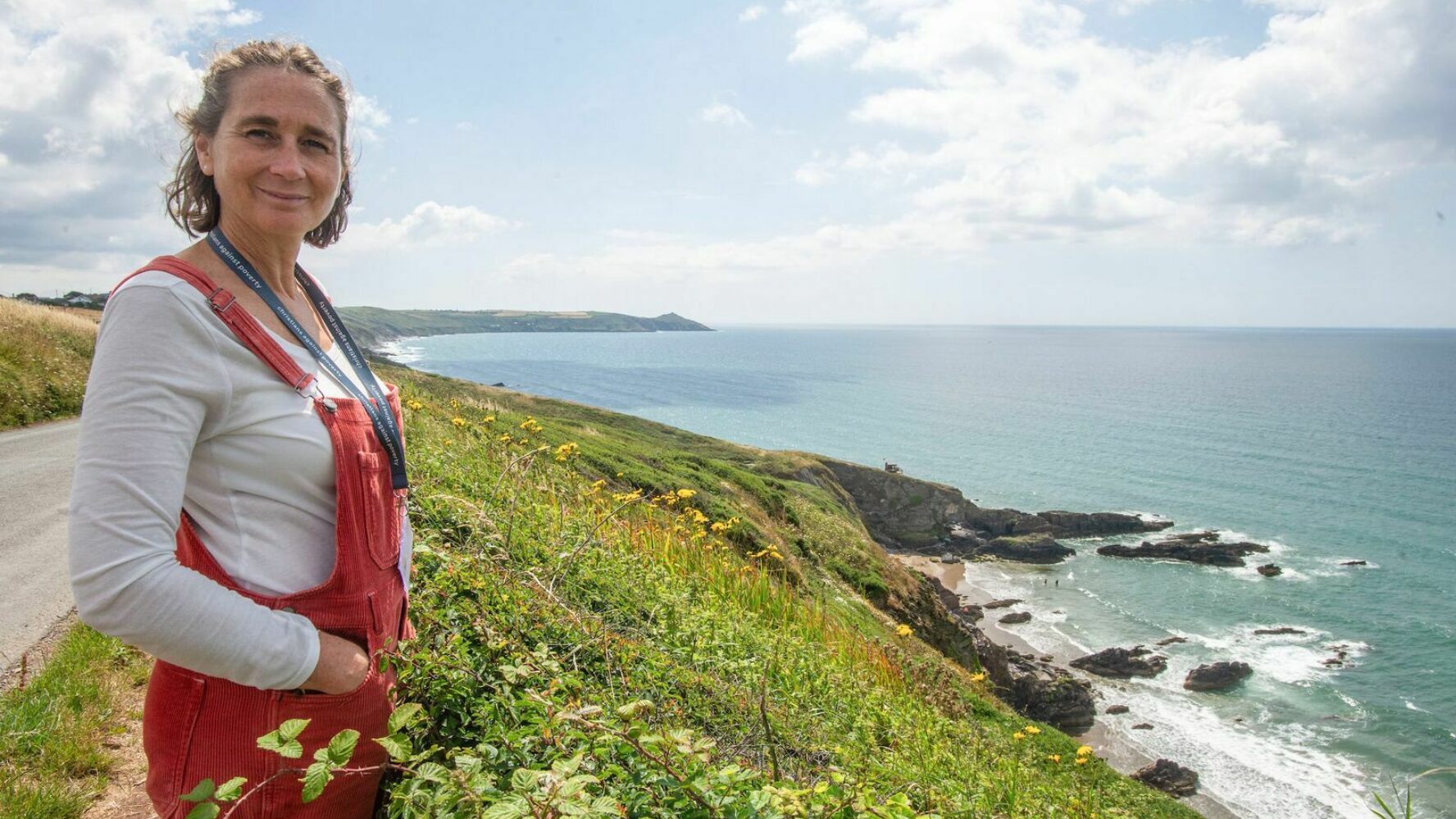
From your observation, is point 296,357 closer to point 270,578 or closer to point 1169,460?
point 270,578

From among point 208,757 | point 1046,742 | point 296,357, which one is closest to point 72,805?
point 208,757

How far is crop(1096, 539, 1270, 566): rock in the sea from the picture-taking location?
43.8 m

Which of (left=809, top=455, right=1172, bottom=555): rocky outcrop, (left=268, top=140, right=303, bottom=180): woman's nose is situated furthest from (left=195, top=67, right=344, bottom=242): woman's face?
(left=809, top=455, right=1172, bottom=555): rocky outcrop

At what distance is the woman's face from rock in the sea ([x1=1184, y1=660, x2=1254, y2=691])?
34.0m

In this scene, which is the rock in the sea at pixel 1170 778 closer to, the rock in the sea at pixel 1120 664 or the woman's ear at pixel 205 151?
the rock in the sea at pixel 1120 664

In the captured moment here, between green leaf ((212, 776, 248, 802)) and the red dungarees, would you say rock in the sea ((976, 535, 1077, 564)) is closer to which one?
the red dungarees

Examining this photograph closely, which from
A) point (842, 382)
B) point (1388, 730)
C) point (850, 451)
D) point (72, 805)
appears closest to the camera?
point (72, 805)

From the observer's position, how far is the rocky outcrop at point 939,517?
161ft

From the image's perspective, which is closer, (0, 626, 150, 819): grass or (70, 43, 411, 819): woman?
(70, 43, 411, 819): woman

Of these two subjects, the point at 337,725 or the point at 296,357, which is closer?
the point at 296,357

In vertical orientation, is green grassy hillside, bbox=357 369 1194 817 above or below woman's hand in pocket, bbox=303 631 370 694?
below

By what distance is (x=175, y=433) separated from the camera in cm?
133

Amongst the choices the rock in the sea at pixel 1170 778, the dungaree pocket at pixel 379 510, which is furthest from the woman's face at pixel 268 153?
the rock in the sea at pixel 1170 778

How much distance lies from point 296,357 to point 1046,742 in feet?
43.8
